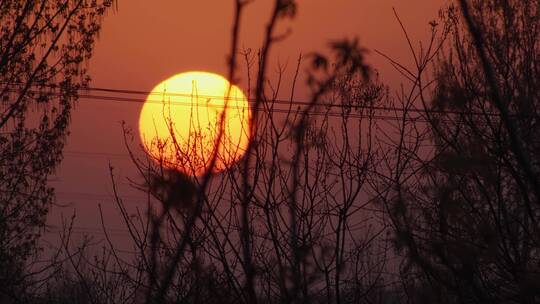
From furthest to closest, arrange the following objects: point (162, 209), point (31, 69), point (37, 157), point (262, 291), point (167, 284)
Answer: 1. point (37, 157)
2. point (31, 69)
3. point (262, 291)
4. point (162, 209)
5. point (167, 284)

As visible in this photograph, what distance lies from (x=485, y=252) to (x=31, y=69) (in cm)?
721

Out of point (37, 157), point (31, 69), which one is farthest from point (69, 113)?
point (31, 69)

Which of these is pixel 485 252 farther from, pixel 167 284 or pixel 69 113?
pixel 69 113

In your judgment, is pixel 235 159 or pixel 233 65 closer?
pixel 233 65

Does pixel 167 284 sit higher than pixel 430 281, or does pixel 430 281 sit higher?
pixel 430 281

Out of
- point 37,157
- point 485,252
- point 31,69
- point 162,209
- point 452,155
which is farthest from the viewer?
point 37,157

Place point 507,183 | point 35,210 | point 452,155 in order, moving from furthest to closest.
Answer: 1. point 35,210
2. point 507,183
3. point 452,155

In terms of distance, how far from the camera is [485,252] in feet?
7.91

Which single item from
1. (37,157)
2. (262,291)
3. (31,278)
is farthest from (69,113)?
(262,291)

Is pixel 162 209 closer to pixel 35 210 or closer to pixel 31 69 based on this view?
pixel 31 69

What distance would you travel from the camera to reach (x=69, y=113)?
33.2 feet

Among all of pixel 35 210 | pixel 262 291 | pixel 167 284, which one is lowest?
pixel 167 284

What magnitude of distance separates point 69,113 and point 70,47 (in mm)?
1425

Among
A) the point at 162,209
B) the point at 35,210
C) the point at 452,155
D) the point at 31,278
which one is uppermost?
the point at 35,210
